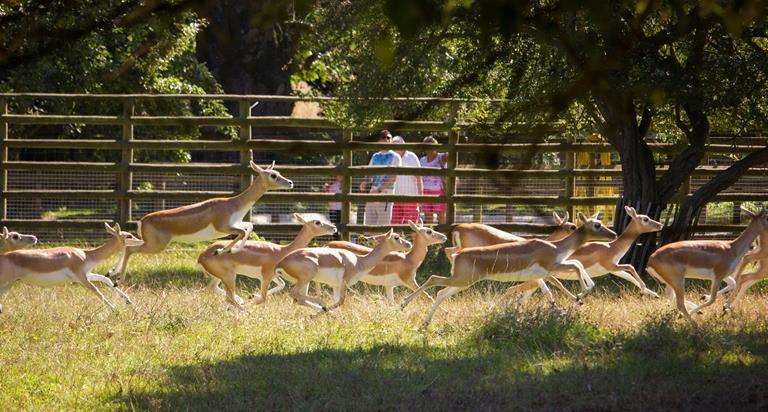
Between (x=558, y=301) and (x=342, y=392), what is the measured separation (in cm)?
391

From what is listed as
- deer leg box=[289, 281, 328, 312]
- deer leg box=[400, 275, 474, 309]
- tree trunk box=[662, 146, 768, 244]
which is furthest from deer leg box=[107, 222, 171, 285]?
tree trunk box=[662, 146, 768, 244]

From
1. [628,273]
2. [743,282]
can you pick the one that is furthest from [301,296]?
[743,282]

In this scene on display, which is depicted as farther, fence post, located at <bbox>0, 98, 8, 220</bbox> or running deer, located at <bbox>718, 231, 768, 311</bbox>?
fence post, located at <bbox>0, 98, 8, 220</bbox>

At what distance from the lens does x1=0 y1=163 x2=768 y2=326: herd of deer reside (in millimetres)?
9406

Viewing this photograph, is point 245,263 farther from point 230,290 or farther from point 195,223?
point 195,223

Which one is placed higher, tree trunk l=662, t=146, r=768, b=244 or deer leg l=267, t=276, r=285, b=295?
tree trunk l=662, t=146, r=768, b=244

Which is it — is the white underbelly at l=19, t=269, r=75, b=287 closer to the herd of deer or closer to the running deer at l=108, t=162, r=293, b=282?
the herd of deer

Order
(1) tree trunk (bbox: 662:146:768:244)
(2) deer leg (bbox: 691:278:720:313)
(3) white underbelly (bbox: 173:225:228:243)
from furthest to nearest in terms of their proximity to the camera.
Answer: (1) tree trunk (bbox: 662:146:768:244), (3) white underbelly (bbox: 173:225:228:243), (2) deer leg (bbox: 691:278:720:313)

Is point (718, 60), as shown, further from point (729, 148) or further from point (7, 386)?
point (7, 386)

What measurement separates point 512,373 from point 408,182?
8.66 m

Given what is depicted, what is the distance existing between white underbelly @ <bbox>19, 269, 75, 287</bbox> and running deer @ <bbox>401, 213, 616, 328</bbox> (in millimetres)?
2804

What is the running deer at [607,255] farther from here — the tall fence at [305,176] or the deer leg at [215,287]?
the tall fence at [305,176]

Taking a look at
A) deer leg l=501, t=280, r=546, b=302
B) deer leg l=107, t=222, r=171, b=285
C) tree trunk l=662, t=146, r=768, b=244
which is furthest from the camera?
tree trunk l=662, t=146, r=768, b=244

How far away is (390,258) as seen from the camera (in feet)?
34.5
